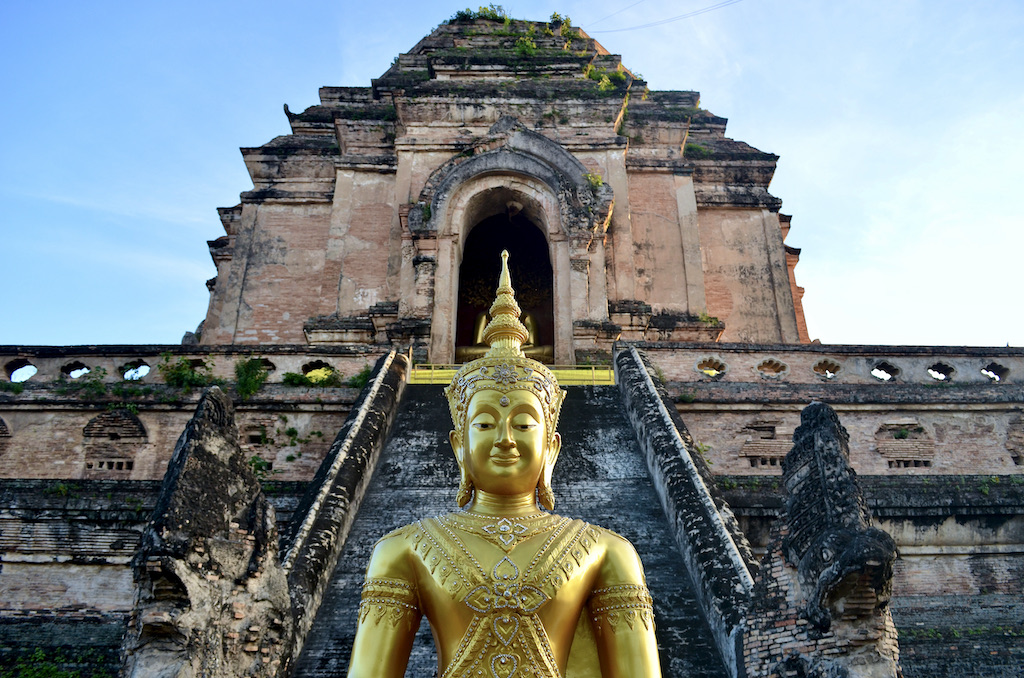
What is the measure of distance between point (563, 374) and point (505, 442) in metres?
8.85

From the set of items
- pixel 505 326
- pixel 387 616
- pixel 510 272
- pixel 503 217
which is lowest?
pixel 387 616

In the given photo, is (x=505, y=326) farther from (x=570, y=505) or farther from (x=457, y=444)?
(x=570, y=505)

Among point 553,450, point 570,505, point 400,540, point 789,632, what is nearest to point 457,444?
point 553,450

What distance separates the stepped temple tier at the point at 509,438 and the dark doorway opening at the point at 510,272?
3.1 inches

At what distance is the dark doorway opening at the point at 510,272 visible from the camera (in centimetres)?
1995

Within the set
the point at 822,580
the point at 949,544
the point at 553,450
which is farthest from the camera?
the point at 949,544

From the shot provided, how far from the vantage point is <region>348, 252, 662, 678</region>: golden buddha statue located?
12.6 feet

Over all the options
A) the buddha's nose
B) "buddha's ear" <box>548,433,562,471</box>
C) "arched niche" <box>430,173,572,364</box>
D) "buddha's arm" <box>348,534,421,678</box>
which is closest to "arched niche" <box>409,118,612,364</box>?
"arched niche" <box>430,173,572,364</box>

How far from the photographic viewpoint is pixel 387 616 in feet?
12.9

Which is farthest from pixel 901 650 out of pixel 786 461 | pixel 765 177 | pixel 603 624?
pixel 765 177

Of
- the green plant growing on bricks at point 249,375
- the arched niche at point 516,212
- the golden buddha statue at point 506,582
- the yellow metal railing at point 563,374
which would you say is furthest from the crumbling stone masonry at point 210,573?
the arched niche at point 516,212

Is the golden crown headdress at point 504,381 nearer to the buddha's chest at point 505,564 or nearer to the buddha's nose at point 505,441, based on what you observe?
the buddha's nose at point 505,441

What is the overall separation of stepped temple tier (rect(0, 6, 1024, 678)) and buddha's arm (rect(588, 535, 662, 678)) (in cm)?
1

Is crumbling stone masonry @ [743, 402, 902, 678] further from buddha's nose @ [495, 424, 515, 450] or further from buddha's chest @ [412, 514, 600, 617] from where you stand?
buddha's nose @ [495, 424, 515, 450]
